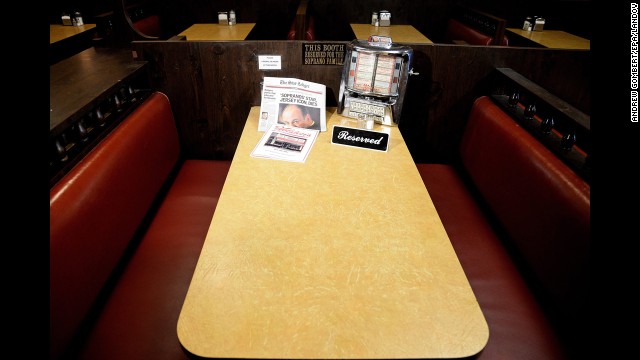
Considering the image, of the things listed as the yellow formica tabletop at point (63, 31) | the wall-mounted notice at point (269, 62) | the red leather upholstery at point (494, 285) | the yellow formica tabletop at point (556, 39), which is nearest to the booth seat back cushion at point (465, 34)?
the yellow formica tabletop at point (556, 39)

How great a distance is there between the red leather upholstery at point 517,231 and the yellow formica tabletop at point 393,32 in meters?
2.17

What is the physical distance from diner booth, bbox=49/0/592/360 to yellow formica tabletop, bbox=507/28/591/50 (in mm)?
2030

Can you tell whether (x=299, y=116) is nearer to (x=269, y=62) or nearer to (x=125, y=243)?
(x=269, y=62)

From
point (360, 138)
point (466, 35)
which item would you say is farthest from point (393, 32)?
point (360, 138)

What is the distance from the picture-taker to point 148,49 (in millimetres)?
2045

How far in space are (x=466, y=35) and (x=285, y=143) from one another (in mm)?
3421

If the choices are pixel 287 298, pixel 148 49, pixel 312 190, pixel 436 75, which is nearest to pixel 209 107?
pixel 148 49

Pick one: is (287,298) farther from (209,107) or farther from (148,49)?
(148,49)

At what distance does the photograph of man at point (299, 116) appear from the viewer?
185 centimetres

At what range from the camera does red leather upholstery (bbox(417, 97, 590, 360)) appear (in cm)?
122

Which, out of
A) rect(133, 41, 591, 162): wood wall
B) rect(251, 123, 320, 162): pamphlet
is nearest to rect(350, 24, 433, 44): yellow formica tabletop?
rect(133, 41, 591, 162): wood wall

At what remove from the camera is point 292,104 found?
73.9 inches

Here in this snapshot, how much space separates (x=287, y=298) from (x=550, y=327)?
39.0 inches

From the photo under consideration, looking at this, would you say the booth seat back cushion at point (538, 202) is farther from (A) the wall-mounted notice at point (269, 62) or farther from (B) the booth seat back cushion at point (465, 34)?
(B) the booth seat back cushion at point (465, 34)
